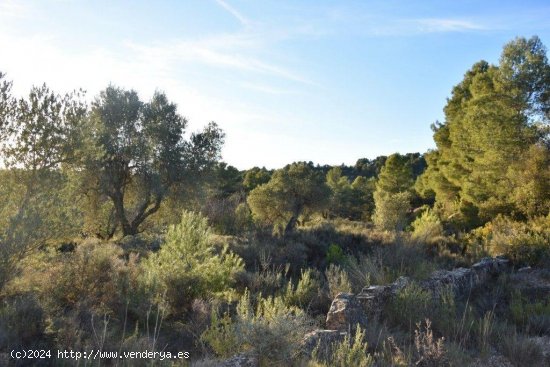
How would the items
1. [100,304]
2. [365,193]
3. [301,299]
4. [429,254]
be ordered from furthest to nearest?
[365,193], [429,254], [301,299], [100,304]

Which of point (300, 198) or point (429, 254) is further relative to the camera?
point (300, 198)

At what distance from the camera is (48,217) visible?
303 inches

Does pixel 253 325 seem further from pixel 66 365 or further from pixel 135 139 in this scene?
pixel 135 139

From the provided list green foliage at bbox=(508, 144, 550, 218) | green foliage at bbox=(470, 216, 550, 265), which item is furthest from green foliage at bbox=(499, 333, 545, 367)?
green foliage at bbox=(508, 144, 550, 218)

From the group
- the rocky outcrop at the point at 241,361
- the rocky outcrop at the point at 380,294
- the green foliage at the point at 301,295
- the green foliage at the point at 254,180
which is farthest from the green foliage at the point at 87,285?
the green foliage at the point at 254,180

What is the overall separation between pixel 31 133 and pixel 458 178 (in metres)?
27.2

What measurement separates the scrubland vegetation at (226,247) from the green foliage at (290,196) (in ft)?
0.38

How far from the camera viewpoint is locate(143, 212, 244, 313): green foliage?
7953 millimetres

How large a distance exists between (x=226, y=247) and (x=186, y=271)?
3.30ft

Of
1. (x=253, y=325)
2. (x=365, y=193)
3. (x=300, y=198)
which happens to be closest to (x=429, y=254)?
(x=300, y=198)

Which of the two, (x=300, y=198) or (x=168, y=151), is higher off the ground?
(x=168, y=151)

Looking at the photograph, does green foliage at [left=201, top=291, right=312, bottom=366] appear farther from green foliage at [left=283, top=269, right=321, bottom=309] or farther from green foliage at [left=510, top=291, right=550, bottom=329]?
green foliage at [left=510, top=291, right=550, bottom=329]

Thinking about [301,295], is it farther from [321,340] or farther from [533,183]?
[533,183]

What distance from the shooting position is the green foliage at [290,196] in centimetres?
2625
